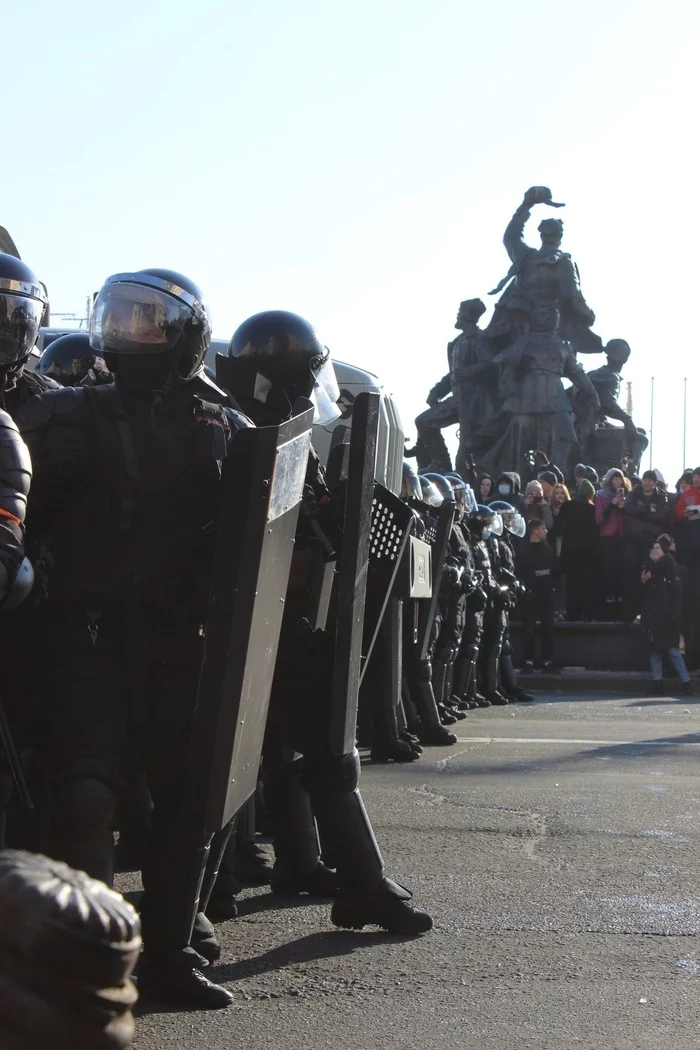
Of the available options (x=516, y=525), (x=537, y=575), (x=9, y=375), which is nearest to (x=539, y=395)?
(x=537, y=575)

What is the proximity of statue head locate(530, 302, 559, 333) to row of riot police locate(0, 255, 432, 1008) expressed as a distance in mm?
29719

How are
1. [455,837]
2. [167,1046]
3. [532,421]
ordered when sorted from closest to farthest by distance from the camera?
1. [167,1046]
2. [455,837]
3. [532,421]

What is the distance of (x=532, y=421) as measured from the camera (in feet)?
108

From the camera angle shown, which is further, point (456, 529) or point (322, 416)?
point (456, 529)

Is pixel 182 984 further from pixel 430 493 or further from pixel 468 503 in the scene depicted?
pixel 468 503

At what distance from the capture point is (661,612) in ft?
53.1

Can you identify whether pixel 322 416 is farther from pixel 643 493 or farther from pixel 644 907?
pixel 643 493

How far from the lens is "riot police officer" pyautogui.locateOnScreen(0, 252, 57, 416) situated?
163 inches

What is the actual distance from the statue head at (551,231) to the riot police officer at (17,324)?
30.1m

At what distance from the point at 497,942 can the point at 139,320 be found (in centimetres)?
192

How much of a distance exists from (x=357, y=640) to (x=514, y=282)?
30.2 m

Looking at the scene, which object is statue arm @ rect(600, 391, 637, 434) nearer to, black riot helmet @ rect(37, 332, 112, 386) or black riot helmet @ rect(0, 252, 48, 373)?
black riot helmet @ rect(37, 332, 112, 386)

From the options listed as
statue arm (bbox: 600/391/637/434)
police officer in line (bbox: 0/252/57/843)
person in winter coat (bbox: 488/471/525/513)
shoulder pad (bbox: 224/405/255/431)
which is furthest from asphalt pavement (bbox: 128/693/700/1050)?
statue arm (bbox: 600/391/637/434)

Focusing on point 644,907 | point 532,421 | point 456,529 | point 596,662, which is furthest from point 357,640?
point 532,421
